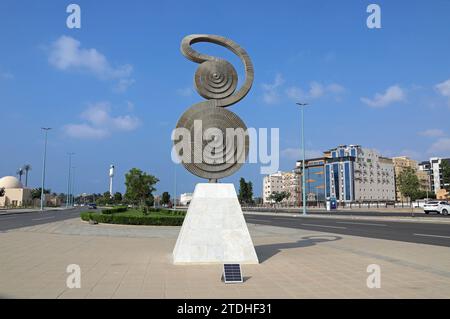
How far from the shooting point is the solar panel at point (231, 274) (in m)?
7.30

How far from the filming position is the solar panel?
23.9 ft

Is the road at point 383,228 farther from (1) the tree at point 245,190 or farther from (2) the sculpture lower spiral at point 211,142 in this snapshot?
(1) the tree at point 245,190

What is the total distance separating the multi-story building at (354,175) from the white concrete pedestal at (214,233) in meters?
110

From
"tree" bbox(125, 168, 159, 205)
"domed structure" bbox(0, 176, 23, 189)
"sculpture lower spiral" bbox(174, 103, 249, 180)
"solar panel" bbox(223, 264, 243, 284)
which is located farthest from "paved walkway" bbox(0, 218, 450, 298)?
"domed structure" bbox(0, 176, 23, 189)

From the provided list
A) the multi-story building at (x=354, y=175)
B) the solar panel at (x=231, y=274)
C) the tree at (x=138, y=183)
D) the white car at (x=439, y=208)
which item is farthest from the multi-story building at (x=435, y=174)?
the solar panel at (x=231, y=274)

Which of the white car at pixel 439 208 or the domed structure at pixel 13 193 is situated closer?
the white car at pixel 439 208

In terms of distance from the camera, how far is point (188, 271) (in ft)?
28.1

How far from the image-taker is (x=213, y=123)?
10.8m

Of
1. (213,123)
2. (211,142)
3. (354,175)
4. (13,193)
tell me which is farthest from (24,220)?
(354,175)

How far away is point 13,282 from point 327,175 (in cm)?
11670

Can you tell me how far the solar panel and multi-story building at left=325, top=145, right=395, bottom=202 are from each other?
112 meters

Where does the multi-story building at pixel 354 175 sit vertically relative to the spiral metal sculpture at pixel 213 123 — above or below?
above

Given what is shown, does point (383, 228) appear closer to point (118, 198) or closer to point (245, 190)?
point (245, 190)

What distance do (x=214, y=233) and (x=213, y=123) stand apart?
3044 millimetres
